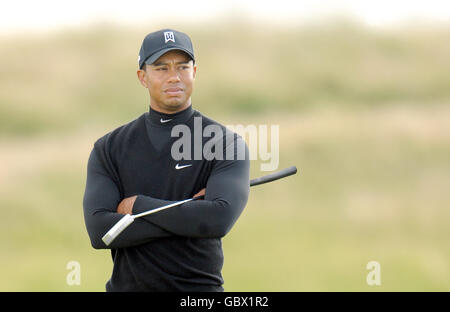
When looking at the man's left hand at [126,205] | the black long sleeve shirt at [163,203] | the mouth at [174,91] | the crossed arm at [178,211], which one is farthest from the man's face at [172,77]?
the man's left hand at [126,205]

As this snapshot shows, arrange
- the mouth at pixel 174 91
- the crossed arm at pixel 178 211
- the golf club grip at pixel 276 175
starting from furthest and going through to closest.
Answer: the golf club grip at pixel 276 175 < the mouth at pixel 174 91 < the crossed arm at pixel 178 211

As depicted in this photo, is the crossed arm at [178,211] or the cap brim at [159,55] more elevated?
the cap brim at [159,55]

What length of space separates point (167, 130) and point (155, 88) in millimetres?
256

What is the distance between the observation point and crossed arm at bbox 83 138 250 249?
4.55 m

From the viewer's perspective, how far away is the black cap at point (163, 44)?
15.2 feet

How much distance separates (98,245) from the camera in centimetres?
470

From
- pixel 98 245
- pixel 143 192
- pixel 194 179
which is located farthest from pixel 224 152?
pixel 98 245

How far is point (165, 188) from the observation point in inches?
184

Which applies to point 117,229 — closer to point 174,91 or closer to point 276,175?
point 174,91

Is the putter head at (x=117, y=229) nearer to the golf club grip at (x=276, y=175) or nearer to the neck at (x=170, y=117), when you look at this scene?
the neck at (x=170, y=117)

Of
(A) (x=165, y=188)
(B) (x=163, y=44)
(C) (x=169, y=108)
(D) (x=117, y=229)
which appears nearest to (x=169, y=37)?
(B) (x=163, y=44)

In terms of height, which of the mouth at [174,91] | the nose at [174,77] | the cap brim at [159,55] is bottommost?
the mouth at [174,91]
